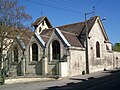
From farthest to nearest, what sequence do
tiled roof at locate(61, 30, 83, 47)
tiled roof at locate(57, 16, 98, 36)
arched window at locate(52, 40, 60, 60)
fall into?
1. tiled roof at locate(57, 16, 98, 36)
2. tiled roof at locate(61, 30, 83, 47)
3. arched window at locate(52, 40, 60, 60)

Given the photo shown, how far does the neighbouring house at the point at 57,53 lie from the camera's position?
29.6 metres

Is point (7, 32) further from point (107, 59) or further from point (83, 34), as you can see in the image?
point (107, 59)

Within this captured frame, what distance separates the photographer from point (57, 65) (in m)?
29.2

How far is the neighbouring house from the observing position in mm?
29609

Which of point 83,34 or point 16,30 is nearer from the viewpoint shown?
point 16,30

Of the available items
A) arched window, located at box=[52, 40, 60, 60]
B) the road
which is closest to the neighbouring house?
arched window, located at box=[52, 40, 60, 60]

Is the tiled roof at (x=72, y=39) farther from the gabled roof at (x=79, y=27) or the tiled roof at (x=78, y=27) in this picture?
the tiled roof at (x=78, y=27)

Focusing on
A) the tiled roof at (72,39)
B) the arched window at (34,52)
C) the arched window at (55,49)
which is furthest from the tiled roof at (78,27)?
the arched window at (34,52)

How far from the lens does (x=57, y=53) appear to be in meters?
30.6

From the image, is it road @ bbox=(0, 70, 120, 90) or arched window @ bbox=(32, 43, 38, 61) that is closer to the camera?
road @ bbox=(0, 70, 120, 90)

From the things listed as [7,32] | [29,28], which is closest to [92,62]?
[29,28]

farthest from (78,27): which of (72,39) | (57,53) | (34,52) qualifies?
(34,52)

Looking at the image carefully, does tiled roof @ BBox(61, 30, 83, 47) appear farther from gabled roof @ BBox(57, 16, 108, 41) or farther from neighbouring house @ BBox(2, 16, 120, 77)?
gabled roof @ BBox(57, 16, 108, 41)

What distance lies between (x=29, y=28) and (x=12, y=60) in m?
6.97
